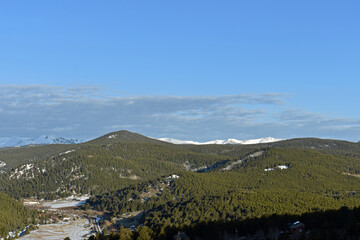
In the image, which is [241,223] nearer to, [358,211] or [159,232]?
[159,232]

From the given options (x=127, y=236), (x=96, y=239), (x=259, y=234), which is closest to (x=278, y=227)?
(x=259, y=234)

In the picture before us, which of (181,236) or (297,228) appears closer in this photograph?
(297,228)

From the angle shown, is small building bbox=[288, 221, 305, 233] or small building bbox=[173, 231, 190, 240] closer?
small building bbox=[288, 221, 305, 233]

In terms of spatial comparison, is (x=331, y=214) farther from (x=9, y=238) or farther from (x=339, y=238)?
(x=9, y=238)

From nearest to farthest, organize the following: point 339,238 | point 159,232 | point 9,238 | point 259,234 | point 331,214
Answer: point 339,238 → point 259,234 → point 159,232 → point 331,214 → point 9,238

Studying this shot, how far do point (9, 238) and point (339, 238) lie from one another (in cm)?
14456

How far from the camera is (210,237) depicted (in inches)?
5856

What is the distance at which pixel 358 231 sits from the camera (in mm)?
113188

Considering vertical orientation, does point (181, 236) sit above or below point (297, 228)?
below

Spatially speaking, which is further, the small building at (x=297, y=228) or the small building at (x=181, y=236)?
the small building at (x=181, y=236)

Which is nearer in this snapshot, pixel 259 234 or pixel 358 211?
pixel 259 234

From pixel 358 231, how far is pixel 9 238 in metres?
147

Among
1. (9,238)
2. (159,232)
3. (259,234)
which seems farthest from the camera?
(9,238)

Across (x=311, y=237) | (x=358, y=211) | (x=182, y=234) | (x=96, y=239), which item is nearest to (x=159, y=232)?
(x=182, y=234)
